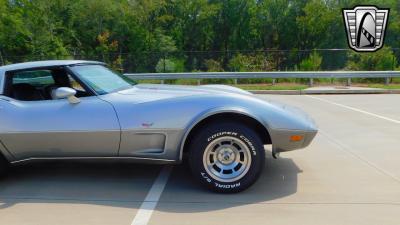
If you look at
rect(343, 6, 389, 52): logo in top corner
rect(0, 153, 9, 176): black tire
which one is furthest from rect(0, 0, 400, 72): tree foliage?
rect(0, 153, 9, 176): black tire

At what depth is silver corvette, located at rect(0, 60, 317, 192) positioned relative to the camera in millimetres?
3916

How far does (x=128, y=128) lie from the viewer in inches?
155

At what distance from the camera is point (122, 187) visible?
13.8 feet

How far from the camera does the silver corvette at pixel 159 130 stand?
12.8ft

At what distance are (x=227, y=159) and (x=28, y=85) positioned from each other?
2373 millimetres

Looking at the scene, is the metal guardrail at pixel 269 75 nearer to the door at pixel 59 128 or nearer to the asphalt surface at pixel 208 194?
the asphalt surface at pixel 208 194

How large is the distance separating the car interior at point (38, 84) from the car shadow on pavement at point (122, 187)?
963mm

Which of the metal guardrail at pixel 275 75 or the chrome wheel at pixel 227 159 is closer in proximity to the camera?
the chrome wheel at pixel 227 159

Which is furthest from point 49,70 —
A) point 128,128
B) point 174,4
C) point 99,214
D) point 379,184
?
point 174,4

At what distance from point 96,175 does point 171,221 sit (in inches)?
62.8

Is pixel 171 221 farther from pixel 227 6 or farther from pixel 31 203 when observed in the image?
pixel 227 6

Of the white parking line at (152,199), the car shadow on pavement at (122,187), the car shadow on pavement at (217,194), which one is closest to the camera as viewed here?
the white parking line at (152,199)

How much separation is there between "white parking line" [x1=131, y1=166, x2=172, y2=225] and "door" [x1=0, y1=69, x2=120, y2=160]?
57 centimetres

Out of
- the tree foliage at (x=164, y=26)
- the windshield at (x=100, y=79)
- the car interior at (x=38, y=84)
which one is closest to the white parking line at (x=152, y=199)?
the windshield at (x=100, y=79)
